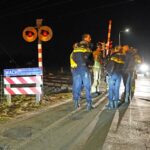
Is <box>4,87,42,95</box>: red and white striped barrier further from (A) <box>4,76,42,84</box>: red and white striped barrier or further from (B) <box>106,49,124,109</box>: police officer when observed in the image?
(B) <box>106,49,124,109</box>: police officer

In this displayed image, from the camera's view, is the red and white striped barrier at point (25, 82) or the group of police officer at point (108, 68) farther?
the red and white striped barrier at point (25, 82)

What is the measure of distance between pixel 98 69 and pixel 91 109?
163 inches

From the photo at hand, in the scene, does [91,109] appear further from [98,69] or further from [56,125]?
[98,69]

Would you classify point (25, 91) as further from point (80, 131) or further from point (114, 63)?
point (80, 131)

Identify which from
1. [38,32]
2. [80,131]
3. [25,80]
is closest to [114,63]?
[25,80]

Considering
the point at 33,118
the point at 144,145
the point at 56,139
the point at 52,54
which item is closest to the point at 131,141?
the point at 144,145

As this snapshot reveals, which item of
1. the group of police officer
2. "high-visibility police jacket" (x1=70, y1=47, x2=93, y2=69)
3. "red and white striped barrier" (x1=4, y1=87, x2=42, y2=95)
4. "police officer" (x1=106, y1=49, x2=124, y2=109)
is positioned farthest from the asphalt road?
"red and white striped barrier" (x1=4, y1=87, x2=42, y2=95)

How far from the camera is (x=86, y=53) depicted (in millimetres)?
9289

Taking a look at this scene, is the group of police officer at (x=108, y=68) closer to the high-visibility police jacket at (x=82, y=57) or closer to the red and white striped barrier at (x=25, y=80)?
the high-visibility police jacket at (x=82, y=57)

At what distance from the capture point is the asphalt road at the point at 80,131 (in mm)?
5828

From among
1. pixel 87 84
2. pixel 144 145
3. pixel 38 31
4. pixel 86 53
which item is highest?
pixel 38 31

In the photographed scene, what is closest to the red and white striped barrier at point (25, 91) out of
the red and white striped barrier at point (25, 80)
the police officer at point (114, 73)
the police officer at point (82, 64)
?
the red and white striped barrier at point (25, 80)

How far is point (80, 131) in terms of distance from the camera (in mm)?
6863

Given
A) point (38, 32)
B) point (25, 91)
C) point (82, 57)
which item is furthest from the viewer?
point (38, 32)
